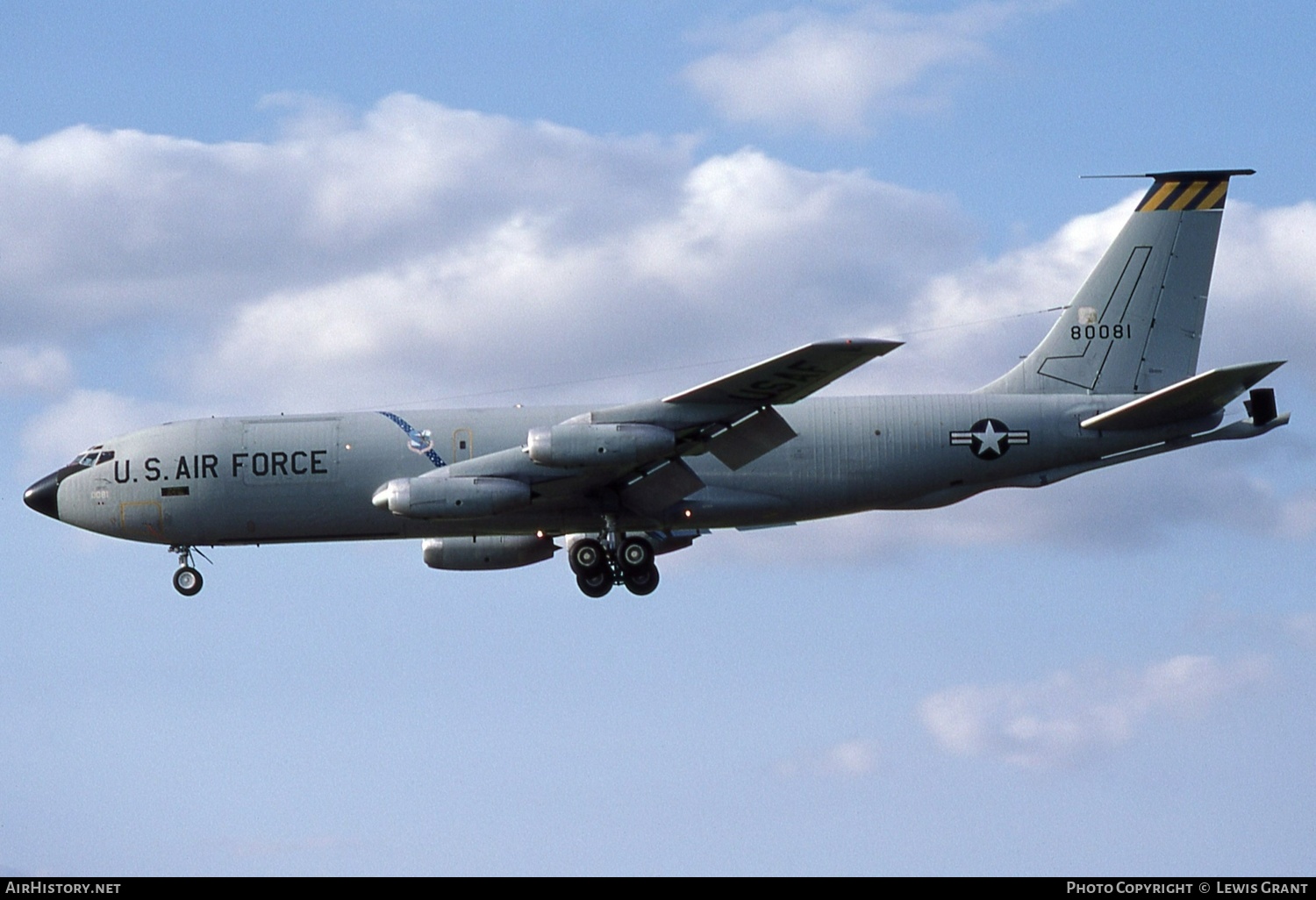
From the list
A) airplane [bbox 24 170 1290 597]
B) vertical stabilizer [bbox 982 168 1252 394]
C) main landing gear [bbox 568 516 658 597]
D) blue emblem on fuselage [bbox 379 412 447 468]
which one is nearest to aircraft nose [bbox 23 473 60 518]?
airplane [bbox 24 170 1290 597]

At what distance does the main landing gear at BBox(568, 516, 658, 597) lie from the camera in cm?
4181

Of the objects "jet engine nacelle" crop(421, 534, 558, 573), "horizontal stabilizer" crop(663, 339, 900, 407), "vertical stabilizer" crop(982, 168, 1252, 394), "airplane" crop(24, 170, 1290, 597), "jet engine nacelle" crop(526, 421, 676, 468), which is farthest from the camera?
"jet engine nacelle" crop(421, 534, 558, 573)

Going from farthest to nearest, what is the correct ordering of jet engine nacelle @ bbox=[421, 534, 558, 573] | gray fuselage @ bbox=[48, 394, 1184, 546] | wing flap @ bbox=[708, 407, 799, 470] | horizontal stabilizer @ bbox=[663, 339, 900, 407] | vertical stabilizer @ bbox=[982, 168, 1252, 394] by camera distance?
jet engine nacelle @ bbox=[421, 534, 558, 573], vertical stabilizer @ bbox=[982, 168, 1252, 394], gray fuselage @ bbox=[48, 394, 1184, 546], wing flap @ bbox=[708, 407, 799, 470], horizontal stabilizer @ bbox=[663, 339, 900, 407]

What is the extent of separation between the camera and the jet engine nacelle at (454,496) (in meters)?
38.8

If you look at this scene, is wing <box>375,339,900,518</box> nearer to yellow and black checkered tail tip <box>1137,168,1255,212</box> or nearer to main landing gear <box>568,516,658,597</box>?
main landing gear <box>568,516,658,597</box>

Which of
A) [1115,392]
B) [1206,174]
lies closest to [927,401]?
[1115,392]

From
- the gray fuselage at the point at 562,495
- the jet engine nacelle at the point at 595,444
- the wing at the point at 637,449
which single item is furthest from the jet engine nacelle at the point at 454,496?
the jet engine nacelle at the point at 595,444

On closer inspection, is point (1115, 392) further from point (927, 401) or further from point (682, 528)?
point (682, 528)

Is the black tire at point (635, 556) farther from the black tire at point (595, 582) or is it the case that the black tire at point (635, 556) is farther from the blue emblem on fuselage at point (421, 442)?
the blue emblem on fuselage at point (421, 442)

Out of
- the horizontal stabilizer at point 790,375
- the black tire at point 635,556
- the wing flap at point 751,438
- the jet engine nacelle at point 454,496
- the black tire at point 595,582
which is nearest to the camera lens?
the horizontal stabilizer at point 790,375

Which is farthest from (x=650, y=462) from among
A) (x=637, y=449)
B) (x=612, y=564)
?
(x=612, y=564)

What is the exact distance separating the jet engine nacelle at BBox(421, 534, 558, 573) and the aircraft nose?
9.24 meters

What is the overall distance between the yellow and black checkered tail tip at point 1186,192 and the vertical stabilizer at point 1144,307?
0.02 m

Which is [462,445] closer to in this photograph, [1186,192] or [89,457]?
[89,457]
